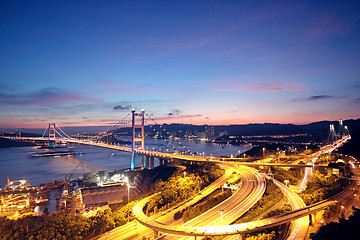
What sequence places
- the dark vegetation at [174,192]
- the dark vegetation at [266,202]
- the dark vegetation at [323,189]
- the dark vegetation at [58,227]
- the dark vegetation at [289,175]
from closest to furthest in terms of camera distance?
the dark vegetation at [58,227], the dark vegetation at [266,202], the dark vegetation at [323,189], the dark vegetation at [174,192], the dark vegetation at [289,175]

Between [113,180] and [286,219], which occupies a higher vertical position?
[286,219]

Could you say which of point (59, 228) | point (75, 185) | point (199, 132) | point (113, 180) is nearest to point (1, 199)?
point (75, 185)

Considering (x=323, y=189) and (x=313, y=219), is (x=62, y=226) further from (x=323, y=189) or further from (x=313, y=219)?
(x=323, y=189)

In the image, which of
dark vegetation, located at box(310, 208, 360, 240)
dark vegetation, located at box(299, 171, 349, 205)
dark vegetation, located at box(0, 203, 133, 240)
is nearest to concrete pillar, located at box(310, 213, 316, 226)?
dark vegetation, located at box(299, 171, 349, 205)

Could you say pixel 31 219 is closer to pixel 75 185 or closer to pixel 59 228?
pixel 59 228

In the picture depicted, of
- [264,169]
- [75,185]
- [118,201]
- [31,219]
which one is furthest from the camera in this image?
[75,185]

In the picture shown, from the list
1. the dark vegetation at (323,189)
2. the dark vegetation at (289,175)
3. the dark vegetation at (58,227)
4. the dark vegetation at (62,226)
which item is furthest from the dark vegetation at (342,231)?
the dark vegetation at (289,175)

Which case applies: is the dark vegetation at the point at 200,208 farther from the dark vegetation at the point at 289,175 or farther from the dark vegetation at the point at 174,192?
the dark vegetation at the point at 289,175

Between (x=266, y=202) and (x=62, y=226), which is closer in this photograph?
(x=62, y=226)

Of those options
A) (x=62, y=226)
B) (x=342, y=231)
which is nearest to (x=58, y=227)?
(x=62, y=226)
